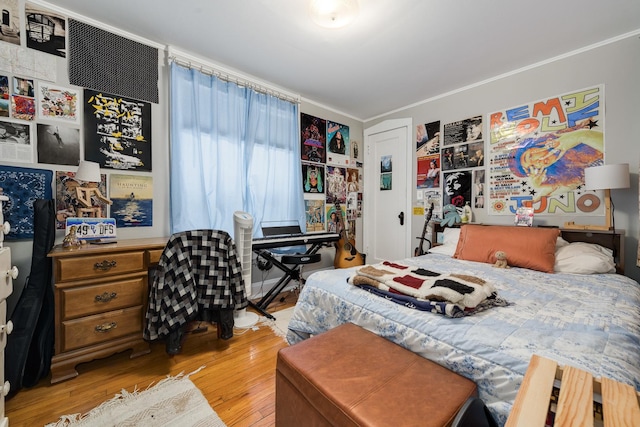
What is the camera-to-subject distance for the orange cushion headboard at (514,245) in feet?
6.48

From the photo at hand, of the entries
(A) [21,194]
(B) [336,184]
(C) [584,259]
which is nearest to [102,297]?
(A) [21,194]

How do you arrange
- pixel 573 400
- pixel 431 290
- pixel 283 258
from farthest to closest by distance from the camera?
pixel 283 258 → pixel 431 290 → pixel 573 400

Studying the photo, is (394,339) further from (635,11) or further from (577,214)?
(635,11)

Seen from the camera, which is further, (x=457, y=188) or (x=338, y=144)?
(x=338, y=144)

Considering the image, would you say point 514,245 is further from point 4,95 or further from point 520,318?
point 4,95

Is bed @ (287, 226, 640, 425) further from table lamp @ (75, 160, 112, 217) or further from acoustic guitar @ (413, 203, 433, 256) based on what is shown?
table lamp @ (75, 160, 112, 217)

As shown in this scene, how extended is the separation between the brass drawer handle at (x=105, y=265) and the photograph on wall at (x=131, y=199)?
0.62 meters

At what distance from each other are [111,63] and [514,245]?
145 inches

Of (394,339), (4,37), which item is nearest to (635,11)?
(394,339)

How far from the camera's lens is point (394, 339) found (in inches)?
46.3

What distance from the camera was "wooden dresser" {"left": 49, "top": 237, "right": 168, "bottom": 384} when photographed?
1.55 meters

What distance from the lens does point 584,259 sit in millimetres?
1887

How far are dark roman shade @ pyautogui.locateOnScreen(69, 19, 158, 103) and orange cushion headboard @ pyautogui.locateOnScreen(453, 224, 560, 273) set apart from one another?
10.5 ft

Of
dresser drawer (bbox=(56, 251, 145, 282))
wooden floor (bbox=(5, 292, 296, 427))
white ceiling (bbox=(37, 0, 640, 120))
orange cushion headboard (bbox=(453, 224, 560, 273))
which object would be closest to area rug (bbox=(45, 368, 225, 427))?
wooden floor (bbox=(5, 292, 296, 427))
